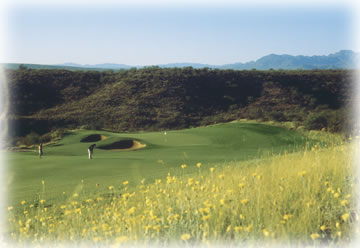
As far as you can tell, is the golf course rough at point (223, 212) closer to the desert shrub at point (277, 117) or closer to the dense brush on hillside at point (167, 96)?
the desert shrub at point (277, 117)

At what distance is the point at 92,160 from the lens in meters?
12.1

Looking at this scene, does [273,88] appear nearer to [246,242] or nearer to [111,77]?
[111,77]

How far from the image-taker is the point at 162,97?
60.8m

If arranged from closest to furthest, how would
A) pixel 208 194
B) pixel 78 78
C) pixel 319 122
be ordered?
1. pixel 208 194
2. pixel 319 122
3. pixel 78 78

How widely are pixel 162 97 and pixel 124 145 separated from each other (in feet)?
134

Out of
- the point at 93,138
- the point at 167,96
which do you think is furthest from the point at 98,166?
the point at 167,96

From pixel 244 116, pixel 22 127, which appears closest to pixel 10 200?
pixel 22 127

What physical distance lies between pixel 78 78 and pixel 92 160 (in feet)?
187

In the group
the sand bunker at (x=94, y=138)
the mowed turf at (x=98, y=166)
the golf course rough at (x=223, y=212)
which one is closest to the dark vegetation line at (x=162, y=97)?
the sand bunker at (x=94, y=138)

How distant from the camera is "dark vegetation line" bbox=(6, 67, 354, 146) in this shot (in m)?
52.2

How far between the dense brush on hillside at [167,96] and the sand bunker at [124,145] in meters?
29.1

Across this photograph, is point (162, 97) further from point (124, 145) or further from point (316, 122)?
point (124, 145)

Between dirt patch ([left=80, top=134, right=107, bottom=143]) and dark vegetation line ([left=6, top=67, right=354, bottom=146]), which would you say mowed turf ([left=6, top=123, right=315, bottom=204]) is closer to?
dirt patch ([left=80, top=134, right=107, bottom=143])

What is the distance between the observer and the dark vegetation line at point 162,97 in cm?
5219
